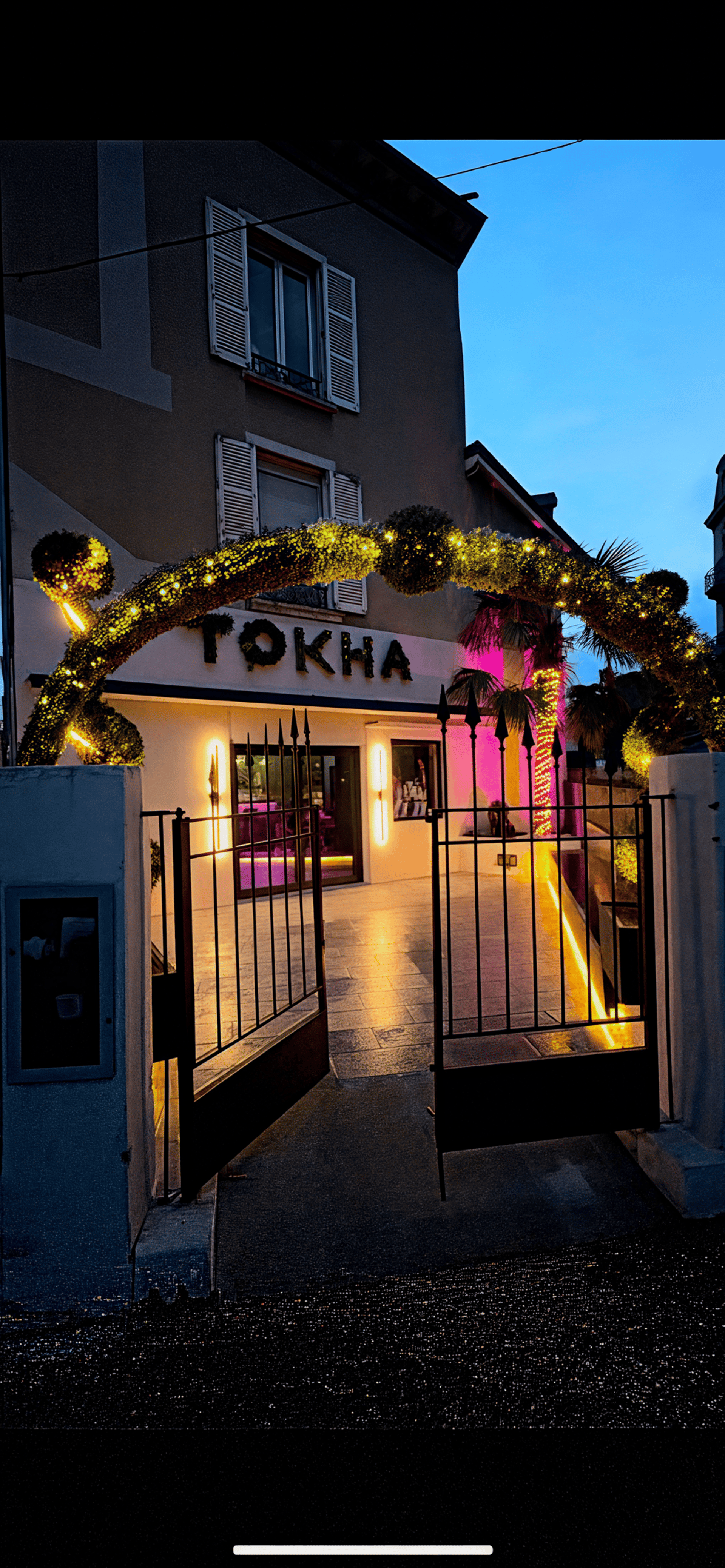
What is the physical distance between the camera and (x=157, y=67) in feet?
6.01

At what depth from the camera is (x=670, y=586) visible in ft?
16.1

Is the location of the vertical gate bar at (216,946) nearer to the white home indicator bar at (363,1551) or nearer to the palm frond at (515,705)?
the white home indicator bar at (363,1551)

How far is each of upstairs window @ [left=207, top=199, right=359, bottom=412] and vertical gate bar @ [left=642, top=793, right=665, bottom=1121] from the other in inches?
401

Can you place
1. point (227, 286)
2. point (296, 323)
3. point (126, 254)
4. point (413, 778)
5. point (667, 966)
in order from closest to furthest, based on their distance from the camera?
point (667, 966) → point (126, 254) → point (227, 286) → point (296, 323) → point (413, 778)

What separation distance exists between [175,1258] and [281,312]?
13.1 m

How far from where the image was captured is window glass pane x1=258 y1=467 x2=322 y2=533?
11.4 meters

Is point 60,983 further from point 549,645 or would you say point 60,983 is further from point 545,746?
point 549,645

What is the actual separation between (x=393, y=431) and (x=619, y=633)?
10053 millimetres

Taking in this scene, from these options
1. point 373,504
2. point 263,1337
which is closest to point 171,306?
point 373,504

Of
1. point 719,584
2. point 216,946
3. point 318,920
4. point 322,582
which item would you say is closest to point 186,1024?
point 216,946

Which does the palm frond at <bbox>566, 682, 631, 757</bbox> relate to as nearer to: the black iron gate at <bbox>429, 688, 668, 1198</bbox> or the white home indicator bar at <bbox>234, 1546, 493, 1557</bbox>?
the black iron gate at <bbox>429, 688, 668, 1198</bbox>

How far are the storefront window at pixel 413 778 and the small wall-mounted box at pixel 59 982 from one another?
10.2 m

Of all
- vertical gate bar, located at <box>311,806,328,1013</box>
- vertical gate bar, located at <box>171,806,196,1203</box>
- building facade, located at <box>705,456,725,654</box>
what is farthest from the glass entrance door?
building facade, located at <box>705,456,725,654</box>

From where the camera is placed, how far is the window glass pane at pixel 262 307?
11.4 m
